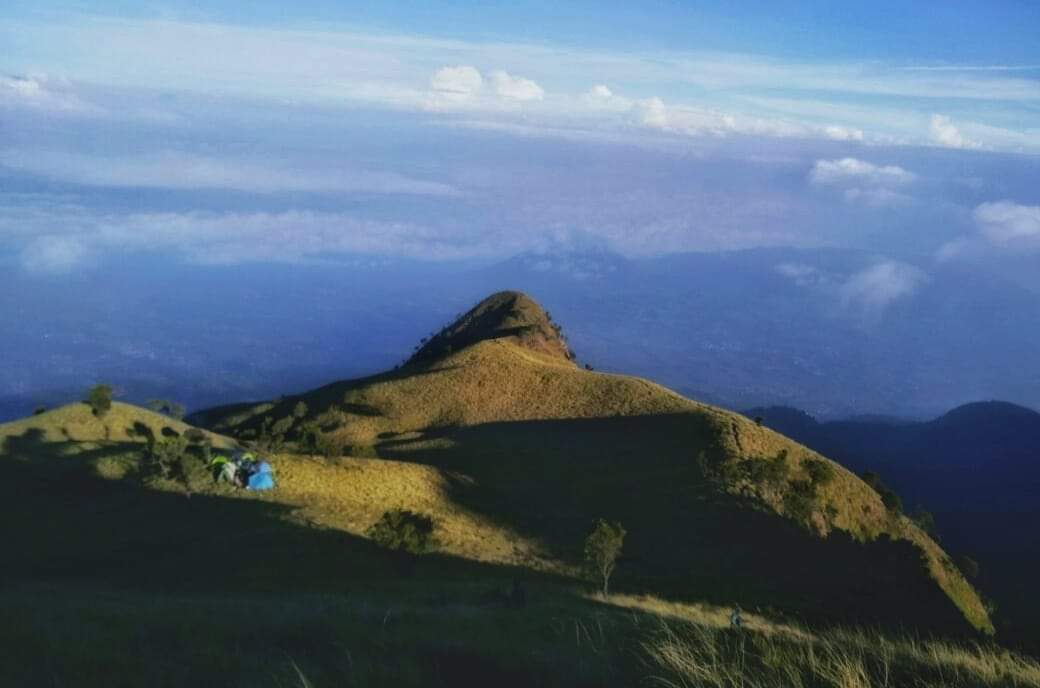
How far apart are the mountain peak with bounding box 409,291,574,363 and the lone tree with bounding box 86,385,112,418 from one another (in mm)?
39273

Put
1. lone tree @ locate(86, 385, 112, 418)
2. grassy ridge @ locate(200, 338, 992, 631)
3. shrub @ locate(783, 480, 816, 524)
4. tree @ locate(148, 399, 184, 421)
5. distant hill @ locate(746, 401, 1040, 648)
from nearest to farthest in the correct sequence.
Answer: grassy ridge @ locate(200, 338, 992, 631), shrub @ locate(783, 480, 816, 524), lone tree @ locate(86, 385, 112, 418), tree @ locate(148, 399, 184, 421), distant hill @ locate(746, 401, 1040, 648)

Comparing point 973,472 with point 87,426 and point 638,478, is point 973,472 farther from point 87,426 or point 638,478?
point 87,426

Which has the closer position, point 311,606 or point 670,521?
point 311,606

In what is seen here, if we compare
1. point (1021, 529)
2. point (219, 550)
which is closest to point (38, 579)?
point (219, 550)

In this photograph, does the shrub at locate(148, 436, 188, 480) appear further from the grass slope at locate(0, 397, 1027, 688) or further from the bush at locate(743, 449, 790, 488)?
the bush at locate(743, 449, 790, 488)

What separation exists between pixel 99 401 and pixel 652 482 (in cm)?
3674

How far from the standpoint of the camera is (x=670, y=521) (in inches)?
1939

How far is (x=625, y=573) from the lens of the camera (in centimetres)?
3956

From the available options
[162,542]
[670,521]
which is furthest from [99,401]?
[670,521]

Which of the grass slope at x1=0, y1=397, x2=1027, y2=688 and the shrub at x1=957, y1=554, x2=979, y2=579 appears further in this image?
the shrub at x1=957, y1=554, x2=979, y2=579

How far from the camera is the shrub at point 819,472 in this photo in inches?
2131

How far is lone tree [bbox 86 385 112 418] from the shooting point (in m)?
52.6

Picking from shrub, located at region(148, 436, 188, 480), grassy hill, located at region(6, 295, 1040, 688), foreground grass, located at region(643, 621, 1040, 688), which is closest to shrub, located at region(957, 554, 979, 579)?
grassy hill, located at region(6, 295, 1040, 688)

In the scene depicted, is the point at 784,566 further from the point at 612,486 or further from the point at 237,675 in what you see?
the point at 237,675
